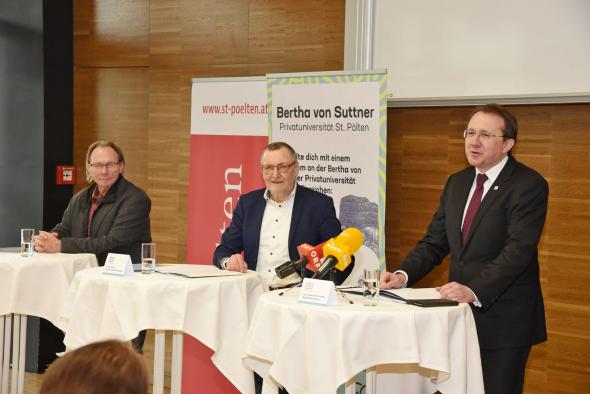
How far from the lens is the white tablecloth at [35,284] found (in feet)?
14.8

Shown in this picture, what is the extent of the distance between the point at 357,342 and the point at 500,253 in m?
0.86

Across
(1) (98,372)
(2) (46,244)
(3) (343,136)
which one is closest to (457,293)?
(3) (343,136)

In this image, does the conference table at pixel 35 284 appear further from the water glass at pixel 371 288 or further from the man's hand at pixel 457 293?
the man's hand at pixel 457 293

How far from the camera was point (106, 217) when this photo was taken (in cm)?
494

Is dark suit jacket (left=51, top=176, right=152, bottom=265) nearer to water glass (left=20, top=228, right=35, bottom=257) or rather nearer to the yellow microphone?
water glass (left=20, top=228, right=35, bottom=257)

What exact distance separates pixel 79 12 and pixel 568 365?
16.6 feet

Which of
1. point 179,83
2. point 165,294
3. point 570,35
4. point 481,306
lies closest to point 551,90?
point 570,35

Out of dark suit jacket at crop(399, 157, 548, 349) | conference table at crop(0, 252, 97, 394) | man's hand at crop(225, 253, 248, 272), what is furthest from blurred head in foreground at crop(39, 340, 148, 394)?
conference table at crop(0, 252, 97, 394)

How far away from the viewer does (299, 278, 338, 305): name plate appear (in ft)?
10.7

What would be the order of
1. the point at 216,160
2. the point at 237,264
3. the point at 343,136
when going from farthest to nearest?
the point at 216,160, the point at 343,136, the point at 237,264

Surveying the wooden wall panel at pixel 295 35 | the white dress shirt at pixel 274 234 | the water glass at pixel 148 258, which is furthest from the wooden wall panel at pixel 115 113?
the water glass at pixel 148 258

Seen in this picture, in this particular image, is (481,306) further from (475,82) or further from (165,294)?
(475,82)

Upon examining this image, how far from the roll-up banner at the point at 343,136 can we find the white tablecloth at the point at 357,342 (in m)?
1.83

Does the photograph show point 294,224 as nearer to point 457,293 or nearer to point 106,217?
point 457,293
